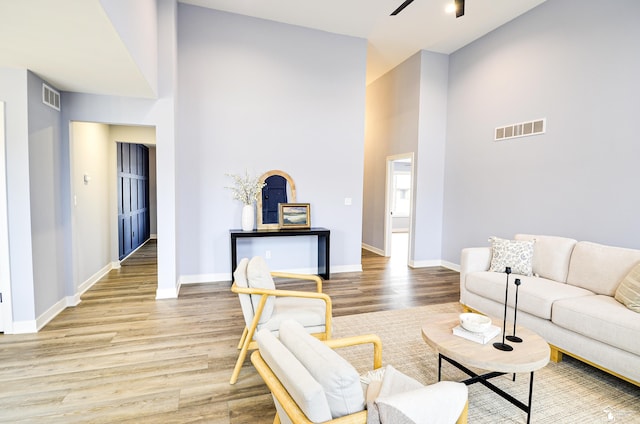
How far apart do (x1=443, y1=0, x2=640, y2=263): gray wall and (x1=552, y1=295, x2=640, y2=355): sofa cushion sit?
1.36m

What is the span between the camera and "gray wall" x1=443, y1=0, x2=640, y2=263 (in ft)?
11.2

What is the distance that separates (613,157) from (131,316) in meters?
5.43

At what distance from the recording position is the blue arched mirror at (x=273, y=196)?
190 inches

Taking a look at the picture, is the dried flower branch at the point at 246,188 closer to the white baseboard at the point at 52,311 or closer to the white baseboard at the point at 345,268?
the white baseboard at the point at 345,268

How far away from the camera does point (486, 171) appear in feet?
16.7

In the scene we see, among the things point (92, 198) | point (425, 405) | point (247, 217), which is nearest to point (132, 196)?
point (92, 198)

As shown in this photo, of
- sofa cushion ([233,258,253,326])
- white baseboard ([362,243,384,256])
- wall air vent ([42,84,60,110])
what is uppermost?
wall air vent ([42,84,60,110])

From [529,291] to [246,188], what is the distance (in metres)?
3.59

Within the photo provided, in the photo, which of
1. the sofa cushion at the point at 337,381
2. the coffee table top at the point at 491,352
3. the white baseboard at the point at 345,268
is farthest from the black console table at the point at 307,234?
the sofa cushion at the point at 337,381

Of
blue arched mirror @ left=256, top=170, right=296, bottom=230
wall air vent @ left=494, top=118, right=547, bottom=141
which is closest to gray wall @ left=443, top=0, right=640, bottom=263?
wall air vent @ left=494, top=118, right=547, bottom=141

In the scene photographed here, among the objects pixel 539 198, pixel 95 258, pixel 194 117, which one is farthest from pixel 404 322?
pixel 95 258

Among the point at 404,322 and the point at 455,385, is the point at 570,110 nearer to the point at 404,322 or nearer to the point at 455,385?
the point at 404,322

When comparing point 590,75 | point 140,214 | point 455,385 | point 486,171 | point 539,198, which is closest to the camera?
point 455,385

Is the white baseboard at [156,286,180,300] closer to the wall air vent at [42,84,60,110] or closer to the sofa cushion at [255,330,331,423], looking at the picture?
the wall air vent at [42,84,60,110]
